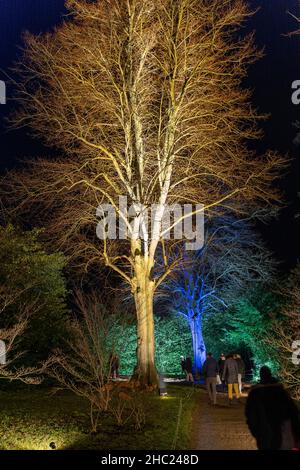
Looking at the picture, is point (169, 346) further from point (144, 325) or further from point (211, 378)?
point (211, 378)

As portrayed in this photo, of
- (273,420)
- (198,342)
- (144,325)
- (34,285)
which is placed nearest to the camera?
(273,420)

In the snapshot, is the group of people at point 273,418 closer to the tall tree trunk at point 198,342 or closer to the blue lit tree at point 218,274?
the blue lit tree at point 218,274

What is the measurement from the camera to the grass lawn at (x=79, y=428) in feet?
32.0

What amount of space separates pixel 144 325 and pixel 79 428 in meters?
7.96

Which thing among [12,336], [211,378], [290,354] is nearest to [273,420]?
[12,336]

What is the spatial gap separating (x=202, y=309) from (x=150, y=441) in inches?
1253

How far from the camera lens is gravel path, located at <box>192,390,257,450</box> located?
10.4 m

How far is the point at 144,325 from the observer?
18.9 m

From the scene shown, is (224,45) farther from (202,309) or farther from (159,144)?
(202,309)

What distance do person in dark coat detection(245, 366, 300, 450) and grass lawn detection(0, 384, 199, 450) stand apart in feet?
10.8

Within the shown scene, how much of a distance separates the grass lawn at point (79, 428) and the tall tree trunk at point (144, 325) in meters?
2.99

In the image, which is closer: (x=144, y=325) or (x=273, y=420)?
(x=273, y=420)

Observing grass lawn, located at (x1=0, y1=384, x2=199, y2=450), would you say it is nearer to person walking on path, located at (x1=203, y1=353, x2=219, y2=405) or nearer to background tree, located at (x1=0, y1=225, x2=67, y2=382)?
person walking on path, located at (x1=203, y1=353, x2=219, y2=405)
